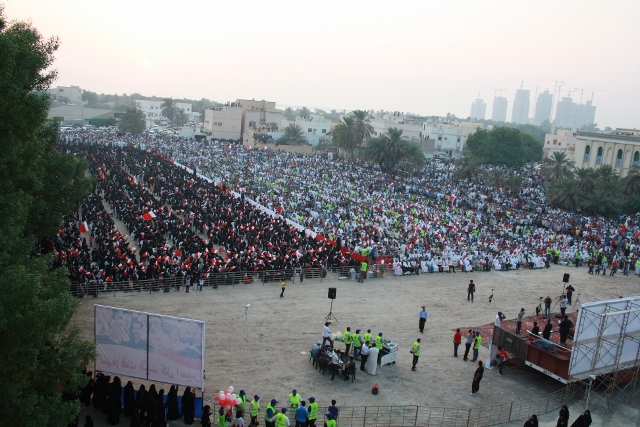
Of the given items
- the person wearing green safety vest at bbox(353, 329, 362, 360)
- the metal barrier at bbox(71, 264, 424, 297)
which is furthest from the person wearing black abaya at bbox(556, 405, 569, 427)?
the metal barrier at bbox(71, 264, 424, 297)

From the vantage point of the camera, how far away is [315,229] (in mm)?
32906

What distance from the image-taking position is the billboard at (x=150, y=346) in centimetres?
1270

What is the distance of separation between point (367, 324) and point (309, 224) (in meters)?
14.7

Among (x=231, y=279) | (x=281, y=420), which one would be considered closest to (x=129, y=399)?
(x=281, y=420)

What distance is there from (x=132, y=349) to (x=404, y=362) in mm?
7932

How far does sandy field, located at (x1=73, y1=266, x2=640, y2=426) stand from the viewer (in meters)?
14.4

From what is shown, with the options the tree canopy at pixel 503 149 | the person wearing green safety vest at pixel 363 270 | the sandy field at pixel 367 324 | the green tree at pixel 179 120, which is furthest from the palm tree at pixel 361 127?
the green tree at pixel 179 120

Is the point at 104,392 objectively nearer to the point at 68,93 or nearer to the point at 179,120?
the point at 179,120

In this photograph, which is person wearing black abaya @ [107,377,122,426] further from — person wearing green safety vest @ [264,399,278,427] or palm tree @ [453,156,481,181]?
palm tree @ [453,156,481,181]

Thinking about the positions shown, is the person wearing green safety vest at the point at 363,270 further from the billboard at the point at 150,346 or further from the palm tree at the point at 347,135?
the palm tree at the point at 347,135

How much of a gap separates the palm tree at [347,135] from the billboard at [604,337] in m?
57.5

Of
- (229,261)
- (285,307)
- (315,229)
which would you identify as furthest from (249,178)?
(285,307)

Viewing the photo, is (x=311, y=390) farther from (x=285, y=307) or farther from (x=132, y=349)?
(x=285, y=307)

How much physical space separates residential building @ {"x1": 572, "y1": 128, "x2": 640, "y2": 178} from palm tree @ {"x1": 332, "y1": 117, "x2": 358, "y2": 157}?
28.1m
